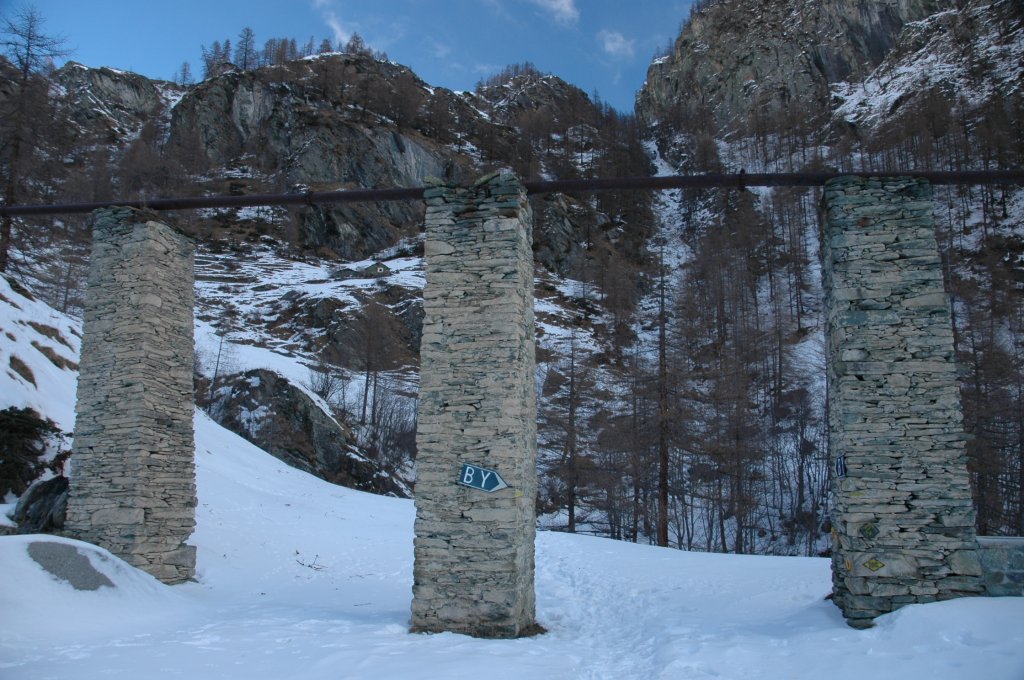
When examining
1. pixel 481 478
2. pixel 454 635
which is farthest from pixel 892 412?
pixel 454 635

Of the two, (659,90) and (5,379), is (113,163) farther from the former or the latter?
(659,90)

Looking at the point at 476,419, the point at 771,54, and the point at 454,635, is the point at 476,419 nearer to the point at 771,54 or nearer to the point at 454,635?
the point at 454,635

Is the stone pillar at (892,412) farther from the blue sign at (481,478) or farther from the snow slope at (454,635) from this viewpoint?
the blue sign at (481,478)

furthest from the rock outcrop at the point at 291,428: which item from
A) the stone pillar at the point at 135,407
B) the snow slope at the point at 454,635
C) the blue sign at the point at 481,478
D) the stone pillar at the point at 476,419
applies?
the blue sign at the point at 481,478

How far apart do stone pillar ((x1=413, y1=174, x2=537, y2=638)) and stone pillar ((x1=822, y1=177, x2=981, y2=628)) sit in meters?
4.28

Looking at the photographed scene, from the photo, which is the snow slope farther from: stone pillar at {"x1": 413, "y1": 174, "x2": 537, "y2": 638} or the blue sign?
the blue sign

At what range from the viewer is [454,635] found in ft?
25.7

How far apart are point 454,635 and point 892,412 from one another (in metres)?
6.42

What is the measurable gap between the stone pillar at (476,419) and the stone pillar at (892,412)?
14.0 ft

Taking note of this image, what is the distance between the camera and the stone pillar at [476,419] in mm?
8031

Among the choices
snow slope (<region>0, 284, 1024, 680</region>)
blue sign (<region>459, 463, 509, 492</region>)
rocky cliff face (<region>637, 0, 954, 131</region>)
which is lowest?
snow slope (<region>0, 284, 1024, 680</region>)

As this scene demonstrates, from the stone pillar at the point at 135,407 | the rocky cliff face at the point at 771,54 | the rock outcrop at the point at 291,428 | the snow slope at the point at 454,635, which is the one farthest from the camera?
the rocky cliff face at the point at 771,54

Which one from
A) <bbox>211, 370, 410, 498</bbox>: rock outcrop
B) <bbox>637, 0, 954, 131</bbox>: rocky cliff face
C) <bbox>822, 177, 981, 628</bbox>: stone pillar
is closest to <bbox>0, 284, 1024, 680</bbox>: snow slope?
<bbox>822, 177, 981, 628</bbox>: stone pillar

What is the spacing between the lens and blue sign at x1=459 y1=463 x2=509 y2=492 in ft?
26.8
